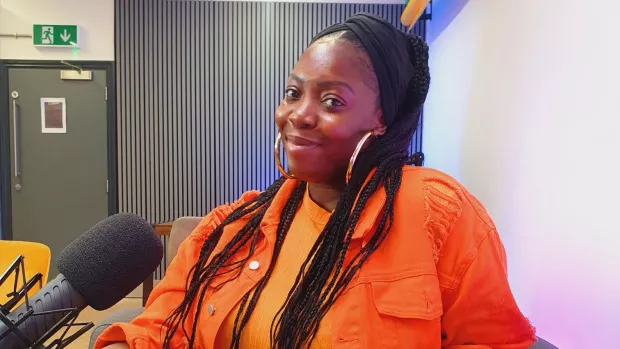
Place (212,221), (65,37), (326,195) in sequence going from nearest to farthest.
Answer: (326,195) → (212,221) → (65,37)

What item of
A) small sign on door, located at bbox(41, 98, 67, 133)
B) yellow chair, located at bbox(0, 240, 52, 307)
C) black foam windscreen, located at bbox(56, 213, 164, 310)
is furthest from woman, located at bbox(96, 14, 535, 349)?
small sign on door, located at bbox(41, 98, 67, 133)

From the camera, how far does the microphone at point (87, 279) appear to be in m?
0.67

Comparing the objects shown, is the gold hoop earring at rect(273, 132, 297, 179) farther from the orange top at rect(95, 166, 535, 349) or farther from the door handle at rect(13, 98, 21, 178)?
the door handle at rect(13, 98, 21, 178)

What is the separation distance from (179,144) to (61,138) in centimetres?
111

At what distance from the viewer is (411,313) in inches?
31.3

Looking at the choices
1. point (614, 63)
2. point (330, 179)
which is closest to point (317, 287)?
point (330, 179)

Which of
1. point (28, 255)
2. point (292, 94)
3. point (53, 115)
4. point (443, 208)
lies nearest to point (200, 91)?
point (53, 115)

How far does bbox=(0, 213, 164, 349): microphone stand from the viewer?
0.67 meters

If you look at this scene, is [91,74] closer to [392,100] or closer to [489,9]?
[489,9]

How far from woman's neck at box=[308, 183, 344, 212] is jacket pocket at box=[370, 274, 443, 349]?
248mm

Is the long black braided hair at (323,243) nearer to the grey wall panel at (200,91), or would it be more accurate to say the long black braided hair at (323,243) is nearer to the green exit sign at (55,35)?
the grey wall panel at (200,91)

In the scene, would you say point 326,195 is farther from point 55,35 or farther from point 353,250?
point 55,35

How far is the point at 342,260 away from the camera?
34.6 inches

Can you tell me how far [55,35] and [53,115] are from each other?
0.74m
